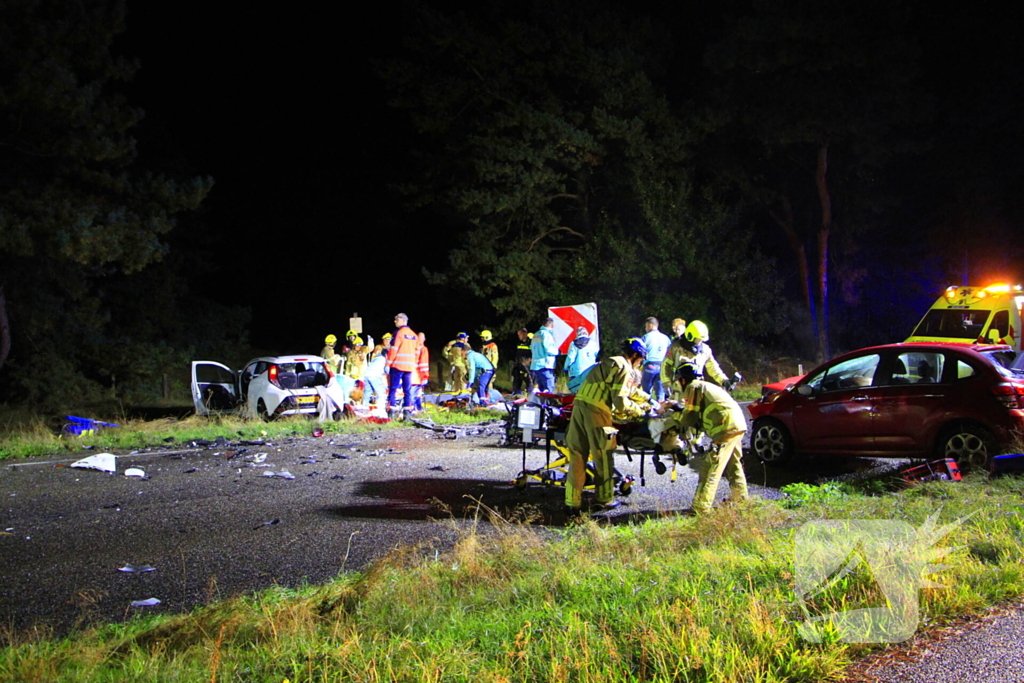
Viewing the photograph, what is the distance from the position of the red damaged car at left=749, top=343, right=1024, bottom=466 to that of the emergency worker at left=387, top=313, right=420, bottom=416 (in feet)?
23.4

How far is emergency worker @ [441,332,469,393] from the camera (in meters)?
19.5

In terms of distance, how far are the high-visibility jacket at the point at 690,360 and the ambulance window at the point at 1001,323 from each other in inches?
315

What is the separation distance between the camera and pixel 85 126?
70.5 feet

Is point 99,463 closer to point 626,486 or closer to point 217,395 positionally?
point 626,486

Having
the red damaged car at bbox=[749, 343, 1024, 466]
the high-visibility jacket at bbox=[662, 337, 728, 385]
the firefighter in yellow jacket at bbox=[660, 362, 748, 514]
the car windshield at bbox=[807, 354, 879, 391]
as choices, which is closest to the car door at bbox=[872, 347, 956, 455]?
the red damaged car at bbox=[749, 343, 1024, 466]

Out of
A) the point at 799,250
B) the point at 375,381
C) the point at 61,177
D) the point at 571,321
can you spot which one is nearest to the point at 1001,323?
the point at 571,321

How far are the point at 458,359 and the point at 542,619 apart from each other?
585 inches

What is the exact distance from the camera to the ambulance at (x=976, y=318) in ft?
51.7

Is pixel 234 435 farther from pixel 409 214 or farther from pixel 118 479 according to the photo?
pixel 409 214

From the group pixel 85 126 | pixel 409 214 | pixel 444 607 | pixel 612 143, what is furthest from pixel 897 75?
pixel 444 607

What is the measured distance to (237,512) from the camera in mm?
Result: 8352

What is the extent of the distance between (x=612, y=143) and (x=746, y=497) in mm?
21657

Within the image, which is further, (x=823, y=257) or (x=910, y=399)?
(x=823, y=257)

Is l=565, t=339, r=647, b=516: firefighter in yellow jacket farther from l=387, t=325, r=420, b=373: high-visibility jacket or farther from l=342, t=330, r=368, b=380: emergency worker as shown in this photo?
l=342, t=330, r=368, b=380: emergency worker
